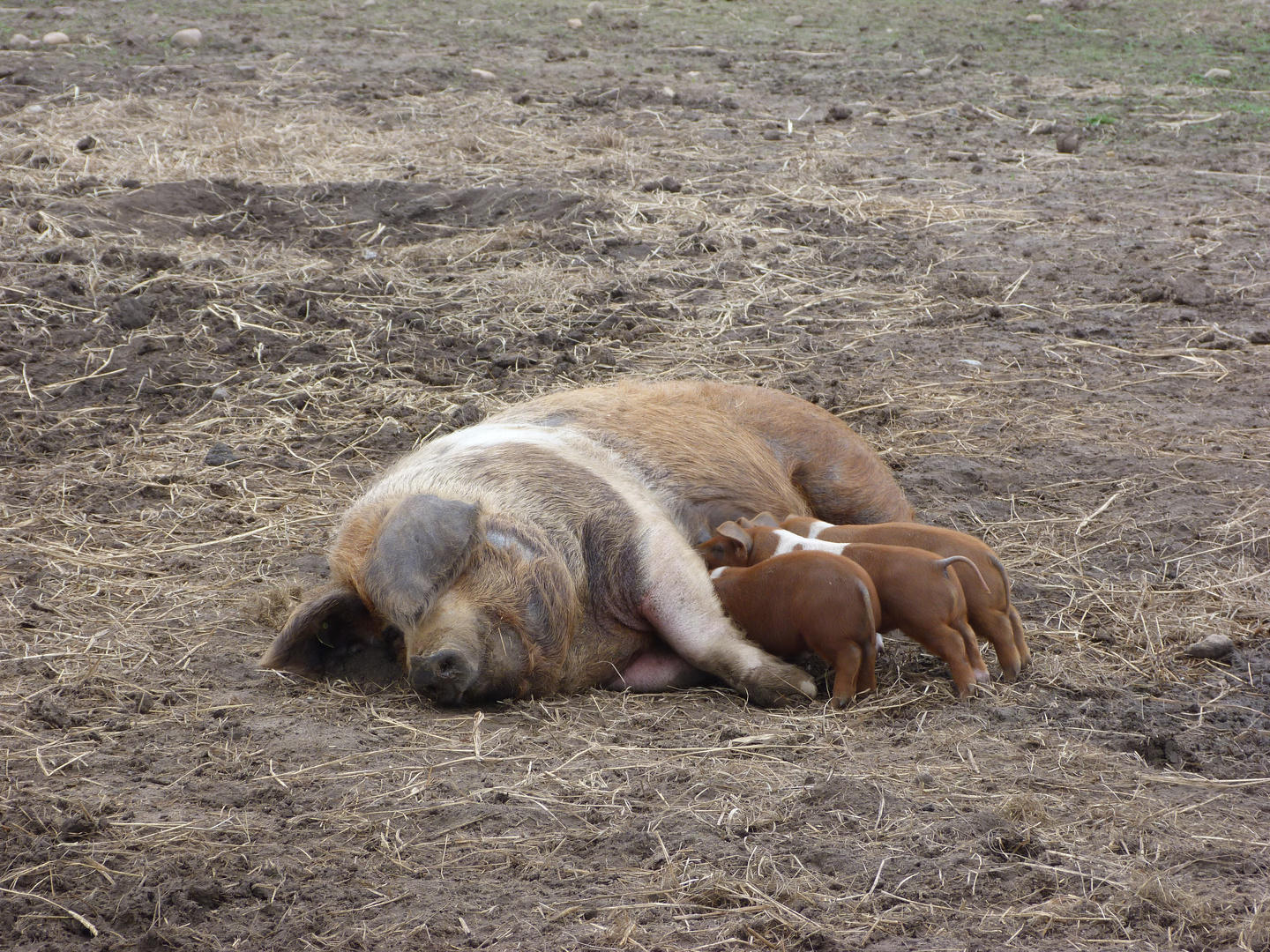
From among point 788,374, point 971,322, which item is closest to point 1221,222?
point 971,322

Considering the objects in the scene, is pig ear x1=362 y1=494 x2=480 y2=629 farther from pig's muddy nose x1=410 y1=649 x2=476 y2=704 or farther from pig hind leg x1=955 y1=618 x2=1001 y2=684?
pig hind leg x1=955 y1=618 x2=1001 y2=684

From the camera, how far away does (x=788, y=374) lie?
614cm

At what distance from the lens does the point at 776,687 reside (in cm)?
381

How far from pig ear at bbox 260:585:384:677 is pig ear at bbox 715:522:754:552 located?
1214mm

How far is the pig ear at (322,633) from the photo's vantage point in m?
3.69

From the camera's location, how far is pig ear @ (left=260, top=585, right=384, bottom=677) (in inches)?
145

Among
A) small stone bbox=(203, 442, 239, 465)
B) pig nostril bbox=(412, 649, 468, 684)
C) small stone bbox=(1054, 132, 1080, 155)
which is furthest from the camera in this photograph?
small stone bbox=(1054, 132, 1080, 155)

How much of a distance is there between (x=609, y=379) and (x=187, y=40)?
8.49 metres

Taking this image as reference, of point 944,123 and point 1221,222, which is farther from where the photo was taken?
point 944,123

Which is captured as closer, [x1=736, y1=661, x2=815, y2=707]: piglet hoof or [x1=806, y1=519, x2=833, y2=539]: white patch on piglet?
[x1=736, y1=661, x2=815, y2=707]: piglet hoof

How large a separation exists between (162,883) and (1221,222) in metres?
7.84

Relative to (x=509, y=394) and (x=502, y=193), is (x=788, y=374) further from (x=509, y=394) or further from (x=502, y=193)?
Result: (x=502, y=193)

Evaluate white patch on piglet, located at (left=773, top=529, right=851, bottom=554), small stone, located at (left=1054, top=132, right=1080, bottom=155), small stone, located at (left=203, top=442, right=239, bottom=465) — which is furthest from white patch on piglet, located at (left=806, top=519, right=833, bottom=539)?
small stone, located at (left=1054, top=132, right=1080, bottom=155)

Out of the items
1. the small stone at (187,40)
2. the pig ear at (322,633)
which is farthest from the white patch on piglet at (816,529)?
the small stone at (187,40)
